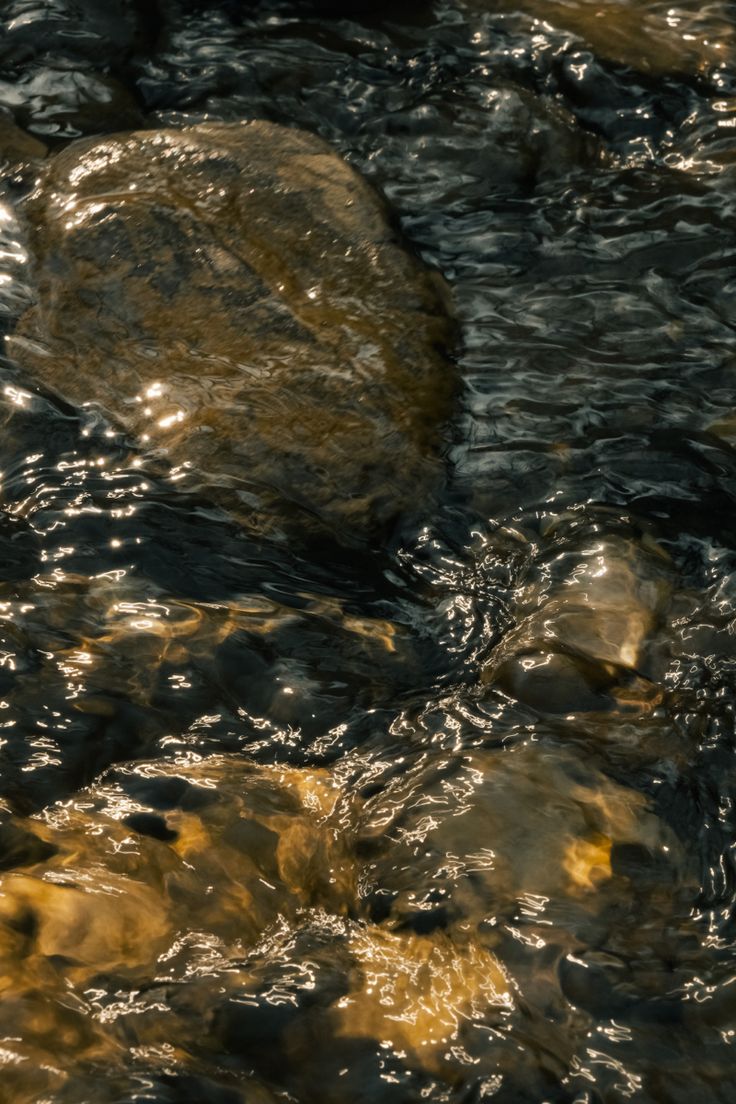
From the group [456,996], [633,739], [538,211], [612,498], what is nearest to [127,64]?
[538,211]

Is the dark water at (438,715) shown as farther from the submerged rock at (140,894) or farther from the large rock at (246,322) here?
the large rock at (246,322)

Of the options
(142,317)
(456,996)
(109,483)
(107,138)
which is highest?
(107,138)

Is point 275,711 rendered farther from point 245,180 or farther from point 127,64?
point 127,64

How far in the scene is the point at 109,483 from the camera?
13.5 feet

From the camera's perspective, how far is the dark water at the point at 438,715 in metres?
2.73

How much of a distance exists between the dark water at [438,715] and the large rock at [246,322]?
137 millimetres

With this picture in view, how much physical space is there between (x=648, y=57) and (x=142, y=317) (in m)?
3.12

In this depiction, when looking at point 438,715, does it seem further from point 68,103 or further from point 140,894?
point 68,103

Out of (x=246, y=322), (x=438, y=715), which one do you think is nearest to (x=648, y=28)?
(x=246, y=322)

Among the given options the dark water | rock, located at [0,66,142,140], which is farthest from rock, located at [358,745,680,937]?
rock, located at [0,66,142,140]

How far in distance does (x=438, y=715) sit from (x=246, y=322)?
5.53 feet

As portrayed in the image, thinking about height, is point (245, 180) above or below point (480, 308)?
above

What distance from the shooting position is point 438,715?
3.52 metres

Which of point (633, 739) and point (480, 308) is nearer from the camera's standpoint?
point (633, 739)
